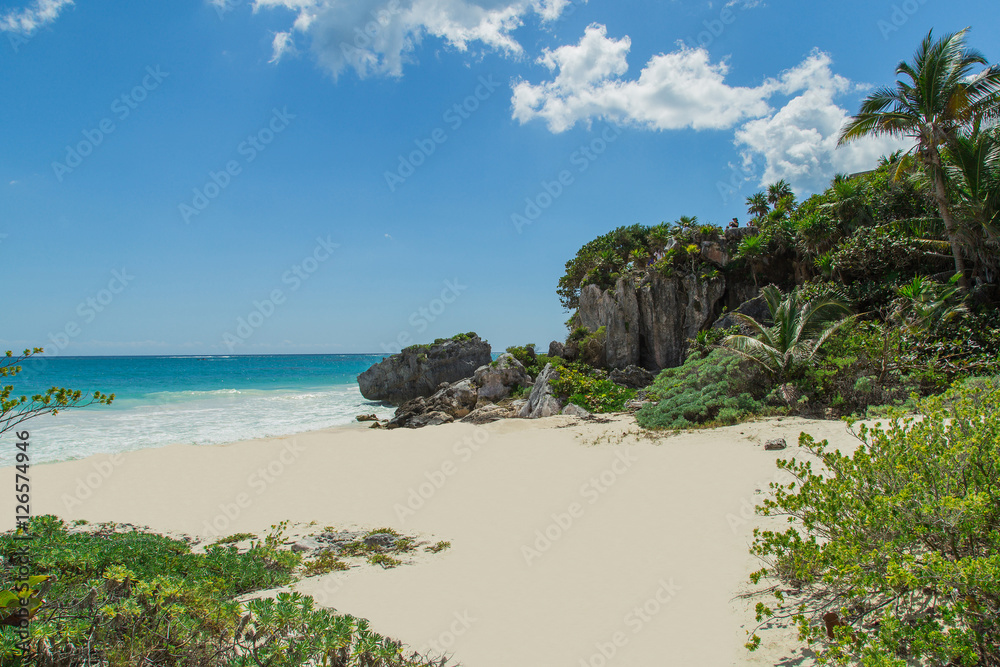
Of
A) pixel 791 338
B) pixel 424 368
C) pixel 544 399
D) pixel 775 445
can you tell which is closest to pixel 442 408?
pixel 544 399

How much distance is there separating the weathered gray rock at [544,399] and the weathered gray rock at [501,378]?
247 cm

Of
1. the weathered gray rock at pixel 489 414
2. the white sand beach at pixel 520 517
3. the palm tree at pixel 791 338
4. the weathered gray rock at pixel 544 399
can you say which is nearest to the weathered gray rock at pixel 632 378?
the weathered gray rock at pixel 544 399

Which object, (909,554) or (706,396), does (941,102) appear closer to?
(706,396)

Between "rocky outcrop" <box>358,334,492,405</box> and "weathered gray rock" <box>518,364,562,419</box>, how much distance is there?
13323mm

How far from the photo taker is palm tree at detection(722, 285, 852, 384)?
12.7 meters

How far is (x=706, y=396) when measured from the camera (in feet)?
42.5

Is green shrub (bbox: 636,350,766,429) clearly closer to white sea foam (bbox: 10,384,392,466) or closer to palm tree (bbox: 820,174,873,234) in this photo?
palm tree (bbox: 820,174,873,234)

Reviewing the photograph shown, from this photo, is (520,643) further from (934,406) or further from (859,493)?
(934,406)

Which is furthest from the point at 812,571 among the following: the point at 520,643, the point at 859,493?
the point at 520,643

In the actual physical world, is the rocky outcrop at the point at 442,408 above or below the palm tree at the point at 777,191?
below

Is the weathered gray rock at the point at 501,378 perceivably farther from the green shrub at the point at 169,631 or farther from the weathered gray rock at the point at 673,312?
the green shrub at the point at 169,631

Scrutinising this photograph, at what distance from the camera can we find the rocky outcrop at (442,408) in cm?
2106

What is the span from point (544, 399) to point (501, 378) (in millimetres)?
4710

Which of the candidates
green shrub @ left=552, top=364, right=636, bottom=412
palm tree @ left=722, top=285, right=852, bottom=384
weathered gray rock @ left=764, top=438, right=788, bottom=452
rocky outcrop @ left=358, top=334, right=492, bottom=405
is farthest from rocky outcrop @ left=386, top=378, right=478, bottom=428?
weathered gray rock @ left=764, top=438, right=788, bottom=452
